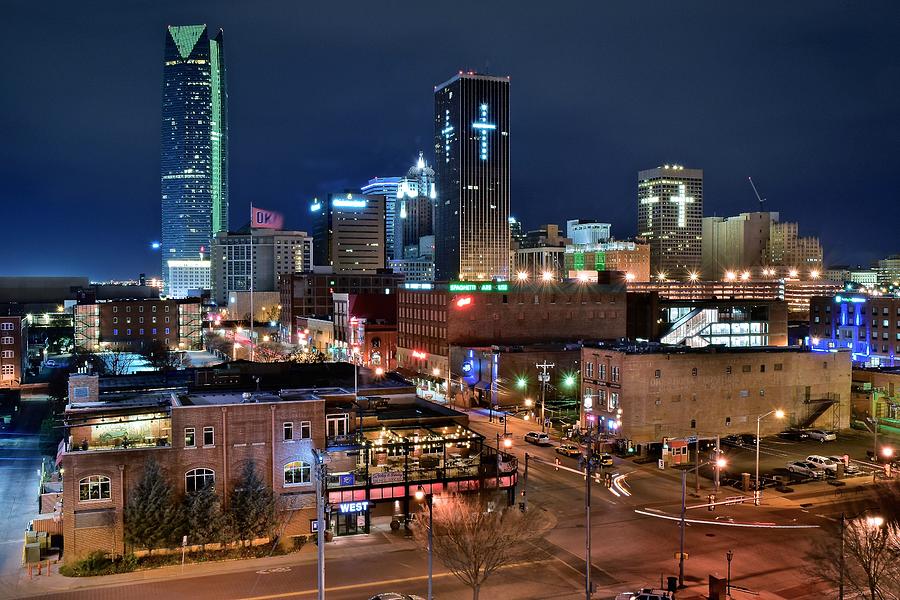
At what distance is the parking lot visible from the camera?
57.5 meters

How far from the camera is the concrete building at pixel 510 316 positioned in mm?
107812

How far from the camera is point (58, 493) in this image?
46344 millimetres

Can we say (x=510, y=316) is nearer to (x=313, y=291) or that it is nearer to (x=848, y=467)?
(x=848, y=467)

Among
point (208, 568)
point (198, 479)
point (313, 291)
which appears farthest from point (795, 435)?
point (313, 291)

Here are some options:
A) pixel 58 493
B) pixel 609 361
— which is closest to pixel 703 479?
pixel 609 361

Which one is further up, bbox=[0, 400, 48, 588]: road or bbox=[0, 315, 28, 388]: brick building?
bbox=[0, 315, 28, 388]: brick building

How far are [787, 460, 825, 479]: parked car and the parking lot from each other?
0.55 meters

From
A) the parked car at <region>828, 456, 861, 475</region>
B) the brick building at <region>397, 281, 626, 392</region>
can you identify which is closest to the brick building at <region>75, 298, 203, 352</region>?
the brick building at <region>397, 281, 626, 392</region>

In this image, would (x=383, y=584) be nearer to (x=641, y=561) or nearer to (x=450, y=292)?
(x=641, y=561)

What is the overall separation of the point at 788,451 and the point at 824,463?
7.75 meters

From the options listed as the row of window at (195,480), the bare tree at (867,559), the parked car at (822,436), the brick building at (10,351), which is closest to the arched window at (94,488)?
the row of window at (195,480)

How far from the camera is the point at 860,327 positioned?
5007 inches

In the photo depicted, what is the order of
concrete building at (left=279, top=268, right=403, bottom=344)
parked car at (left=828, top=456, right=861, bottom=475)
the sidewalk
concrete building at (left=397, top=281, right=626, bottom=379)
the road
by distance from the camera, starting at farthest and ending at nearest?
concrete building at (left=279, top=268, right=403, bottom=344) < concrete building at (left=397, top=281, right=626, bottom=379) < parked car at (left=828, top=456, right=861, bottom=475) < the road < the sidewalk

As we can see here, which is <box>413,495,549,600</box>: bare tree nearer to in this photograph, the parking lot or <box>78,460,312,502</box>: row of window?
<box>78,460,312,502</box>: row of window
